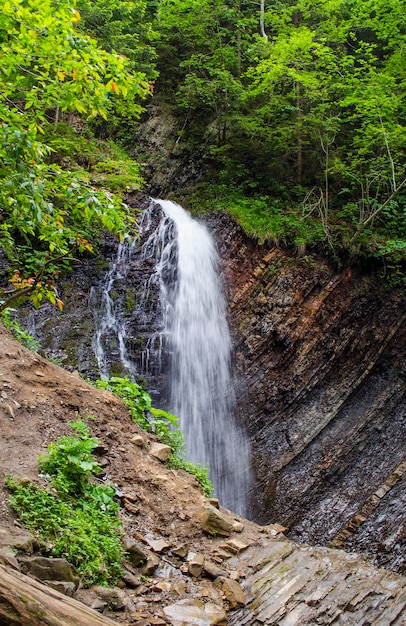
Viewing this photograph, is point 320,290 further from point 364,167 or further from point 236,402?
point 364,167

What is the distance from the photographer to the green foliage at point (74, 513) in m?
3.19

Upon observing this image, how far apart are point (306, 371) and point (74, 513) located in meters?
8.02

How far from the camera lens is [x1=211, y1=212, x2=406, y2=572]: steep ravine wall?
9.03 m

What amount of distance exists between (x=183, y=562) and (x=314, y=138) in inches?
478

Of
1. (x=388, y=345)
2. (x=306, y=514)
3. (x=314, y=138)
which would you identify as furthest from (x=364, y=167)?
(x=306, y=514)

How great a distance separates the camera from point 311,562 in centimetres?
437

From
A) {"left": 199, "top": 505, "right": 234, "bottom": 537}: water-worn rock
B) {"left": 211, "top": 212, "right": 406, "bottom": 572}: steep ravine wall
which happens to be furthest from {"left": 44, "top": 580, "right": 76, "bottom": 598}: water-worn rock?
{"left": 211, "top": 212, "right": 406, "bottom": 572}: steep ravine wall

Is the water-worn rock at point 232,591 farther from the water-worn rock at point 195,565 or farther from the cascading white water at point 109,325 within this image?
the cascading white water at point 109,325

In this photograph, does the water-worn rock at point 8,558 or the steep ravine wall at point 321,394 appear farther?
the steep ravine wall at point 321,394

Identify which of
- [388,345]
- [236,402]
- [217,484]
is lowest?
[217,484]

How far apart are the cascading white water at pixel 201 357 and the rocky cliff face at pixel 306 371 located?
0.32 m

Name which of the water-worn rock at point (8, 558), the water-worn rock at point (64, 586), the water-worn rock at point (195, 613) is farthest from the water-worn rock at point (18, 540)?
the water-worn rock at point (195, 613)

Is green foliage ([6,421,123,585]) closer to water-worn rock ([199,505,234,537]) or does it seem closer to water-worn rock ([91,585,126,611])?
water-worn rock ([91,585,126,611])

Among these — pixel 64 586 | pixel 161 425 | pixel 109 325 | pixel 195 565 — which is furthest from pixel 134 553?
pixel 109 325
